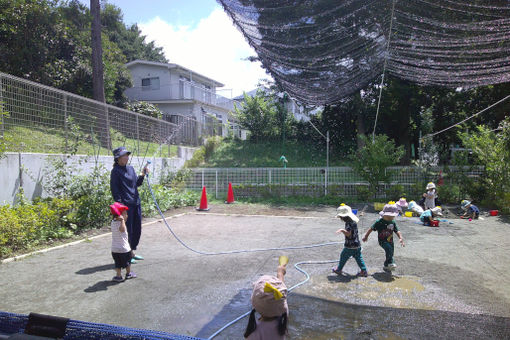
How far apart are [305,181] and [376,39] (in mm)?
6826

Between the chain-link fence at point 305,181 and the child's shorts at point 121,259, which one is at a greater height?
the chain-link fence at point 305,181

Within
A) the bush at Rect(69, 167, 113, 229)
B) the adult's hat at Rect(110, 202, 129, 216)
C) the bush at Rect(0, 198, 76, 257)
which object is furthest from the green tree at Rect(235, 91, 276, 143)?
the adult's hat at Rect(110, 202, 129, 216)

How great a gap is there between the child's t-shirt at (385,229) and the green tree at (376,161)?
6.79 meters

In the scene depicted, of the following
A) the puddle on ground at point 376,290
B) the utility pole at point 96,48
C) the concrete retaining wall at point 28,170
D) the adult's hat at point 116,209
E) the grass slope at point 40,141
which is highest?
the utility pole at point 96,48

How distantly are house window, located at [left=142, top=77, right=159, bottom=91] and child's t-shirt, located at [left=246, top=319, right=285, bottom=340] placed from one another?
1009 inches

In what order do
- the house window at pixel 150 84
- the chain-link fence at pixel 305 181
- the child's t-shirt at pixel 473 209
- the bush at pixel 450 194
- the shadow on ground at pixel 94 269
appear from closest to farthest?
the shadow on ground at pixel 94 269 → the child's t-shirt at pixel 473 209 → the bush at pixel 450 194 → the chain-link fence at pixel 305 181 → the house window at pixel 150 84

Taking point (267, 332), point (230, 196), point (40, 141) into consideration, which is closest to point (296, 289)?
point (267, 332)

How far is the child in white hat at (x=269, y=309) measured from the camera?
6.18ft

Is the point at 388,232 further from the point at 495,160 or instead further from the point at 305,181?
the point at 305,181

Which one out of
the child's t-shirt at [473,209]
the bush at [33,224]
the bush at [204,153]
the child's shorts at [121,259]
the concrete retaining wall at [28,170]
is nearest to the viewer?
the child's shorts at [121,259]

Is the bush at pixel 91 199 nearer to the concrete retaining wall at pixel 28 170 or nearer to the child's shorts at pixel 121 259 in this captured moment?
the concrete retaining wall at pixel 28 170

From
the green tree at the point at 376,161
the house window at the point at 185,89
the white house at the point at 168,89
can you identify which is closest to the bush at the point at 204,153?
the white house at the point at 168,89

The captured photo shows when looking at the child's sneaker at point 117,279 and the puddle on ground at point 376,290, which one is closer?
the puddle on ground at point 376,290

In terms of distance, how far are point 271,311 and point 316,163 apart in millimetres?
14984
